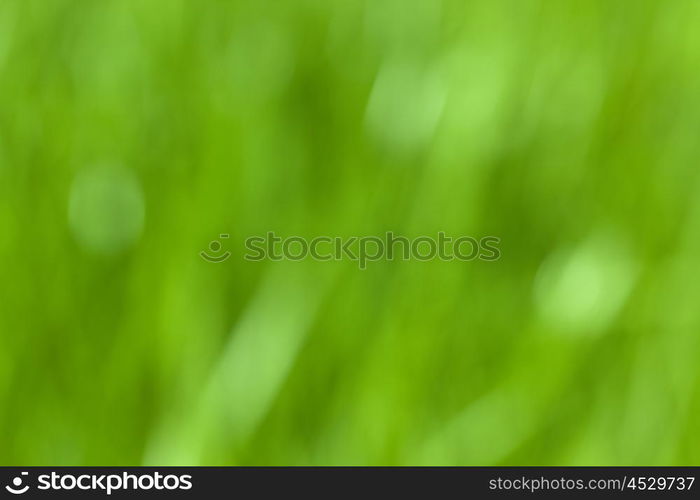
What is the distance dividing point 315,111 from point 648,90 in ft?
0.69

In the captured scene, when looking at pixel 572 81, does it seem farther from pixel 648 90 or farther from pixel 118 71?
pixel 118 71

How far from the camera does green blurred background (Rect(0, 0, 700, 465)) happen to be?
0.52 metres

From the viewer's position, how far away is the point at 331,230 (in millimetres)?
534

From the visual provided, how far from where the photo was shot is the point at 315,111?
53 centimetres

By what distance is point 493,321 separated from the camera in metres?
0.54

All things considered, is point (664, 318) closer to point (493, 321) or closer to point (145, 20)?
point (493, 321)

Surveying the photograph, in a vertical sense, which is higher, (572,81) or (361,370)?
(572,81)

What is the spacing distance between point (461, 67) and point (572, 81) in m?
0.07

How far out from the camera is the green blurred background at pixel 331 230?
523 mm

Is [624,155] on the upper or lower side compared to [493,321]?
upper

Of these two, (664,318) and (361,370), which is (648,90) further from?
(361,370)
